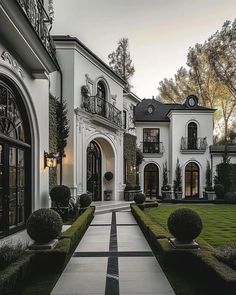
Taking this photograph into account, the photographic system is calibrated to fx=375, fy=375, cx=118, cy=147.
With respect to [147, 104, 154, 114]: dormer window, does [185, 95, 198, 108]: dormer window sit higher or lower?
higher

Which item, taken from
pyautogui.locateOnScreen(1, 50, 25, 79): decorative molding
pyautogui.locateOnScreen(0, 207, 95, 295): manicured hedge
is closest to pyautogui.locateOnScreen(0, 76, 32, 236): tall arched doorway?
pyautogui.locateOnScreen(1, 50, 25, 79): decorative molding

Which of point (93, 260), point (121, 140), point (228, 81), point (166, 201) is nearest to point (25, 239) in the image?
point (93, 260)

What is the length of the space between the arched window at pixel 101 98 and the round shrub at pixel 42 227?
13.4 meters

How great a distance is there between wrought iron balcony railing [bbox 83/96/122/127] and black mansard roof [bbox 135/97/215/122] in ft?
25.5

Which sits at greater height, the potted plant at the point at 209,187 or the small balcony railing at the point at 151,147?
the small balcony railing at the point at 151,147

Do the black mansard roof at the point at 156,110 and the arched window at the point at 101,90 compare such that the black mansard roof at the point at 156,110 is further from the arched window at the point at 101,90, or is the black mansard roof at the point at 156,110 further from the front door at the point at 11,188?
the front door at the point at 11,188

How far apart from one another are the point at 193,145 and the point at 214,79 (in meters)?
7.09

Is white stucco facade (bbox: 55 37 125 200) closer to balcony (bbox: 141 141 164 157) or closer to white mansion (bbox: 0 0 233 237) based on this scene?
white mansion (bbox: 0 0 233 237)

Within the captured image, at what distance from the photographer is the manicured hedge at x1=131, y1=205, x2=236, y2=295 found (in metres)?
4.53

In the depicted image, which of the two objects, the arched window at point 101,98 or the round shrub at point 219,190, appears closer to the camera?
the arched window at point 101,98

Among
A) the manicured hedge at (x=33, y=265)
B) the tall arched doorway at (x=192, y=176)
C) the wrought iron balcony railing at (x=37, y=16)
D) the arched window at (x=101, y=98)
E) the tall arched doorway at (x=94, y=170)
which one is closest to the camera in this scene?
the manicured hedge at (x=33, y=265)

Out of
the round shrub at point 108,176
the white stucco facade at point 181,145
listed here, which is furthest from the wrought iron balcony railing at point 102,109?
the white stucco facade at point 181,145

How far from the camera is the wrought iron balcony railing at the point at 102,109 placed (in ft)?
61.2

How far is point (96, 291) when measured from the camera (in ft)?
17.5
